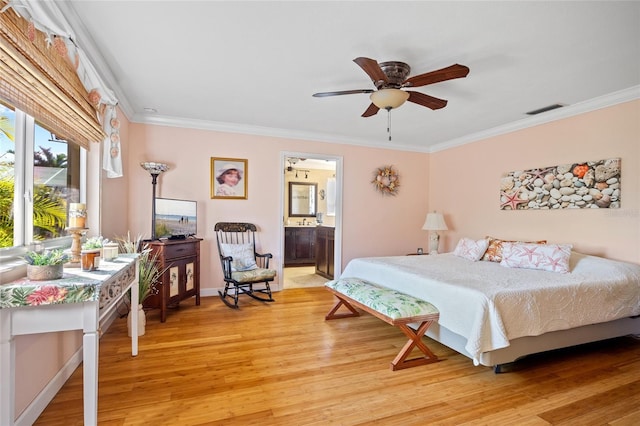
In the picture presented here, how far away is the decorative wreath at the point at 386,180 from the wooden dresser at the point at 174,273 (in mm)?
2959

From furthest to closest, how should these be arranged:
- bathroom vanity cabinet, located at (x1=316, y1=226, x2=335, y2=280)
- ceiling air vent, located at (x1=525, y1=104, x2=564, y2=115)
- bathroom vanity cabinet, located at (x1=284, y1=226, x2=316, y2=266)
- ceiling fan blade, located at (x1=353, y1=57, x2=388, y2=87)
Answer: bathroom vanity cabinet, located at (x1=284, y1=226, x2=316, y2=266)
bathroom vanity cabinet, located at (x1=316, y1=226, x2=335, y2=280)
ceiling air vent, located at (x1=525, y1=104, x2=564, y2=115)
ceiling fan blade, located at (x1=353, y1=57, x2=388, y2=87)

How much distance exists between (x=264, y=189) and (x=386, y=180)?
2.03 metres

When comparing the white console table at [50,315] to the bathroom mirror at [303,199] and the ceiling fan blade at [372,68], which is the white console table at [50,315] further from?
the bathroom mirror at [303,199]

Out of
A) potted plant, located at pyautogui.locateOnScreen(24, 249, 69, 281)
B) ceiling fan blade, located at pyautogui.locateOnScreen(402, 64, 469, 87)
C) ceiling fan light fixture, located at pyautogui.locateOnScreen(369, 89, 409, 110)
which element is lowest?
potted plant, located at pyautogui.locateOnScreen(24, 249, 69, 281)

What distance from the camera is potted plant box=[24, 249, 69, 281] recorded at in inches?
59.1

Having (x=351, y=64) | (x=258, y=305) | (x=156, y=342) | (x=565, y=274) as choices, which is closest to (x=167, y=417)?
(x=156, y=342)

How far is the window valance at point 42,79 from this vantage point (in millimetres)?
1422

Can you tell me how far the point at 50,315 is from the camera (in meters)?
1.44

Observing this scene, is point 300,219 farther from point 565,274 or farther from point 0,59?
point 0,59

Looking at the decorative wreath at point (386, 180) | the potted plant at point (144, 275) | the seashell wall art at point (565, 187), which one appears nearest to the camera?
the potted plant at point (144, 275)

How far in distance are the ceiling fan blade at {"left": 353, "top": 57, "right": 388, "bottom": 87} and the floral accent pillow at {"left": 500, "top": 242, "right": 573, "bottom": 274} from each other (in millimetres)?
2418

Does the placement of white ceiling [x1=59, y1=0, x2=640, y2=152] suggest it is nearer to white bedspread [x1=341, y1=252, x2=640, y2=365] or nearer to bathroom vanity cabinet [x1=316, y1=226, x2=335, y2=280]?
white bedspread [x1=341, y1=252, x2=640, y2=365]

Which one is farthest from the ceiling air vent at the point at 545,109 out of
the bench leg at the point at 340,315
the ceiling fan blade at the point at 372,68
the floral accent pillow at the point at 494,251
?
the bench leg at the point at 340,315

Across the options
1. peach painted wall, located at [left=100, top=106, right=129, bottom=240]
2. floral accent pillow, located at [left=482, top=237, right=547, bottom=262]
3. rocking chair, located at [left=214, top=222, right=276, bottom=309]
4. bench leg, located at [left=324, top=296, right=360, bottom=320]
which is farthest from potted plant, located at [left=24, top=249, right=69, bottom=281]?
floral accent pillow, located at [left=482, top=237, right=547, bottom=262]
